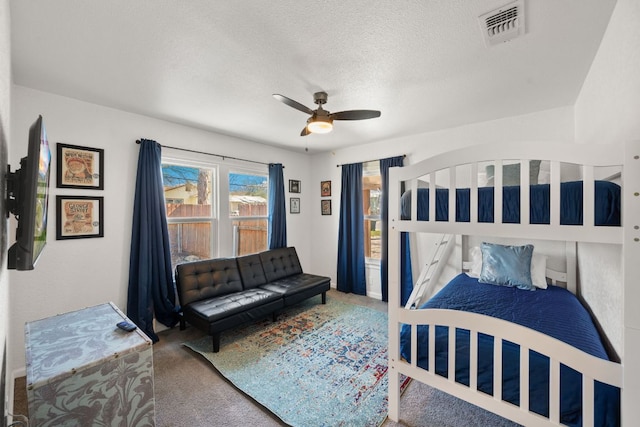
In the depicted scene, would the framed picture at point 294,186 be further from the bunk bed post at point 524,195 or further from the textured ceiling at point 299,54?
the bunk bed post at point 524,195

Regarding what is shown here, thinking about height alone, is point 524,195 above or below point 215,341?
above

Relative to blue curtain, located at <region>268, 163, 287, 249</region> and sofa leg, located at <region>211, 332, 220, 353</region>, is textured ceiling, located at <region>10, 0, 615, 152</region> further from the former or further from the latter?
sofa leg, located at <region>211, 332, 220, 353</region>

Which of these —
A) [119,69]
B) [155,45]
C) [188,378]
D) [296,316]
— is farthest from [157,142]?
[296,316]

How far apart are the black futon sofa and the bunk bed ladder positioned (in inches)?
53.0

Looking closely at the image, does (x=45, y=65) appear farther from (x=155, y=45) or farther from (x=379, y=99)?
(x=379, y=99)

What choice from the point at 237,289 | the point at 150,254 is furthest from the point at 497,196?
the point at 150,254

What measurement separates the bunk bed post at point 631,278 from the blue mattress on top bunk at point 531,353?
0.19 m

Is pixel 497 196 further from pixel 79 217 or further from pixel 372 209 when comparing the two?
pixel 79 217

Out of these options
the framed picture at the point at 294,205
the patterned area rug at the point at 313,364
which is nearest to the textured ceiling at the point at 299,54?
the framed picture at the point at 294,205

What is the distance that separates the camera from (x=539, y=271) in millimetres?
2596

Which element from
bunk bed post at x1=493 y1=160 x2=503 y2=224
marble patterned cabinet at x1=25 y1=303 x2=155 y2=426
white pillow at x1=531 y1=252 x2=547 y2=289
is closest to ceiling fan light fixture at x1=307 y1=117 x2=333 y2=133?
bunk bed post at x1=493 y1=160 x2=503 y2=224

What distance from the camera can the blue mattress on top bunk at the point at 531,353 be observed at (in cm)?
117

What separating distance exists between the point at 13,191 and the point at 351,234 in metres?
3.62

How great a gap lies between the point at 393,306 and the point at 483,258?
175 cm
